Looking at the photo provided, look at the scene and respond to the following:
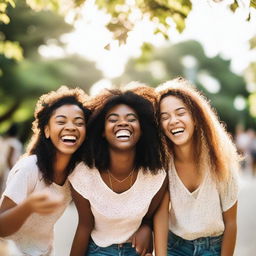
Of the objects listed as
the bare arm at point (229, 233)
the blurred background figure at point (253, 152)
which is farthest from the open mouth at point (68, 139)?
the blurred background figure at point (253, 152)

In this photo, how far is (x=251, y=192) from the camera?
18188mm

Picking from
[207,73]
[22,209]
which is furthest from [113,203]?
[207,73]

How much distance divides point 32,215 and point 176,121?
4.36ft

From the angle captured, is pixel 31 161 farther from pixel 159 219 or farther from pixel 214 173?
pixel 214 173

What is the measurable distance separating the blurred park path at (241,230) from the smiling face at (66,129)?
3630 mm

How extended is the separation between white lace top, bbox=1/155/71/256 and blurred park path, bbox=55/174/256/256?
133 inches

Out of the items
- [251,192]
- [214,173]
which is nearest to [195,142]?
[214,173]

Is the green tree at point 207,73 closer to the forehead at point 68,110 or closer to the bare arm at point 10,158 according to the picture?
the bare arm at point 10,158

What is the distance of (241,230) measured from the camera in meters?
11.3

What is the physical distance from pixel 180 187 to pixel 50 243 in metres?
1.13

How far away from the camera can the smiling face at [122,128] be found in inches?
195

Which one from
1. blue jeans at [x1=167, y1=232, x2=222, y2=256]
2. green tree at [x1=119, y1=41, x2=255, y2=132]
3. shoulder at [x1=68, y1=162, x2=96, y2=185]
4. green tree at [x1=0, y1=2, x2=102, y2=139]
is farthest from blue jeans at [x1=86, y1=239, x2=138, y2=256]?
green tree at [x1=119, y1=41, x2=255, y2=132]

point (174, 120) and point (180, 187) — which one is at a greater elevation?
point (174, 120)

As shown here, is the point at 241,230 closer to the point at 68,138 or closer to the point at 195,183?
the point at 195,183
